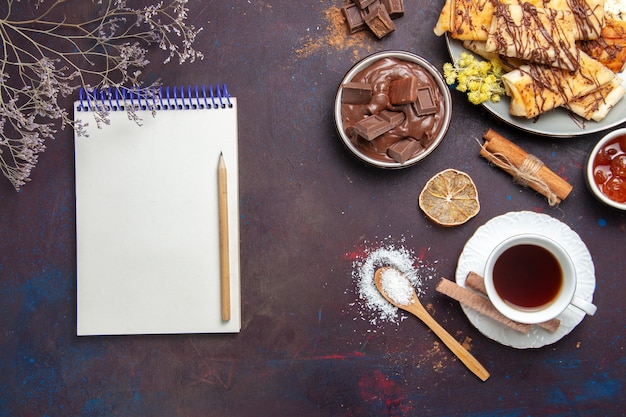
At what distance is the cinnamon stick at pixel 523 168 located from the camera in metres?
1.50

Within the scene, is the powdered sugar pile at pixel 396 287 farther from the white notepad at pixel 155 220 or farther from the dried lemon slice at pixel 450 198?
the white notepad at pixel 155 220

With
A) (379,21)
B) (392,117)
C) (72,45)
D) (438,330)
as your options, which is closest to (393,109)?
(392,117)

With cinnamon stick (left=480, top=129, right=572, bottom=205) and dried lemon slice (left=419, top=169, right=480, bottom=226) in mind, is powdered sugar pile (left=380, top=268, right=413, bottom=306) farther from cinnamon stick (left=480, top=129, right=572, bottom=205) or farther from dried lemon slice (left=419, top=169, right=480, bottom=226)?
cinnamon stick (left=480, top=129, right=572, bottom=205)

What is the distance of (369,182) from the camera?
5.09 ft

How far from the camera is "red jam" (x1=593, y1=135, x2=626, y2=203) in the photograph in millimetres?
1479

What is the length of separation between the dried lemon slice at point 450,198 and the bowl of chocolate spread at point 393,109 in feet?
0.45

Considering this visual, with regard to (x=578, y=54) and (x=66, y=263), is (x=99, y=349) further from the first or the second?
(x=578, y=54)

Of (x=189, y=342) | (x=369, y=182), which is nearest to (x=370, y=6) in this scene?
(x=369, y=182)

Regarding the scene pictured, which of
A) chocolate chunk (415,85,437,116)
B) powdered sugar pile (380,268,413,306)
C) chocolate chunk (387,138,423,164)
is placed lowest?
powdered sugar pile (380,268,413,306)

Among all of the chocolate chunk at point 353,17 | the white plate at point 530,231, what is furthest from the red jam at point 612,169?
the chocolate chunk at point 353,17

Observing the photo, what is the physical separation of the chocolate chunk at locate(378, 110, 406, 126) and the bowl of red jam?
57 centimetres

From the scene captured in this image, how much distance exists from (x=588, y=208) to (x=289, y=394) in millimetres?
1068

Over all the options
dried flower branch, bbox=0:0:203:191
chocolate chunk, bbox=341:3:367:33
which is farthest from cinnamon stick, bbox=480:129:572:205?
dried flower branch, bbox=0:0:203:191

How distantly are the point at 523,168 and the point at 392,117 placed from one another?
433 millimetres
